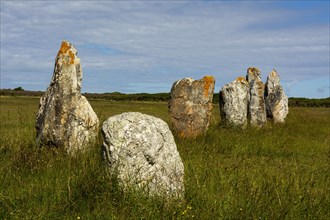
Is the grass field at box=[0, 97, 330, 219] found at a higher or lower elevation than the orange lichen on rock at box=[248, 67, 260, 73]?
lower

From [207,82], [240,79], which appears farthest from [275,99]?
[207,82]

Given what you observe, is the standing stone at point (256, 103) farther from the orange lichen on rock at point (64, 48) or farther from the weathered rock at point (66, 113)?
the weathered rock at point (66, 113)

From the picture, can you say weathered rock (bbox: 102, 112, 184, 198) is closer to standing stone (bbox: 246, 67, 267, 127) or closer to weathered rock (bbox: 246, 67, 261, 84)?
standing stone (bbox: 246, 67, 267, 127)

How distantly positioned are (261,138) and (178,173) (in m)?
8.86

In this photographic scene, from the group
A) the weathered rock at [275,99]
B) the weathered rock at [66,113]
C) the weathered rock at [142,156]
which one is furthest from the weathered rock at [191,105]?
the weathered rock at [275,99]

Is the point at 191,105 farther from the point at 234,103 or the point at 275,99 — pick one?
the point at 275,99

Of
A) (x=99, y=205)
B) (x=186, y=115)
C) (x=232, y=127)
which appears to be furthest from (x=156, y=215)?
(x=232, y=127)

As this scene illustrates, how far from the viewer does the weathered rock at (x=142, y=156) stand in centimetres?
684

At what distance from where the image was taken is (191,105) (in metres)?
16.0

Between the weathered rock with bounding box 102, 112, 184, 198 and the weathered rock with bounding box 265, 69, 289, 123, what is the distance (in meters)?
17.5

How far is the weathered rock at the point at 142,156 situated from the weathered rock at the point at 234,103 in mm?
11995

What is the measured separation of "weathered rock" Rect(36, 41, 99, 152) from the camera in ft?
35.7

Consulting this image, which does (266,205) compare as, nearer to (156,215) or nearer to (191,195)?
(191,195)

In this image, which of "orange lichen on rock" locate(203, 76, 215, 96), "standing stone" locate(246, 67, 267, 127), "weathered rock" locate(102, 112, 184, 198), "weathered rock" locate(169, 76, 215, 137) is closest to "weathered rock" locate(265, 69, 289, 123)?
"standing stone" locate(246, 67, 267, 127)
